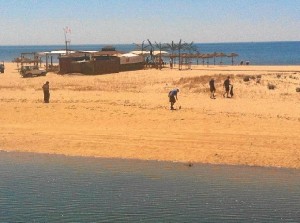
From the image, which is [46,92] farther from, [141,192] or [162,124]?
[141,192]

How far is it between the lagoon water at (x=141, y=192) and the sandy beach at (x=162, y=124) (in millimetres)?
1259

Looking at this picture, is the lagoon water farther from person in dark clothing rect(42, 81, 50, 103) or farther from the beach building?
the beach building

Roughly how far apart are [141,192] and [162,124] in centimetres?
900

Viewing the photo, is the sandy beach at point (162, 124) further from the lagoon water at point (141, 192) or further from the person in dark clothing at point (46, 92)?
the lagoon water at point (141, 192)

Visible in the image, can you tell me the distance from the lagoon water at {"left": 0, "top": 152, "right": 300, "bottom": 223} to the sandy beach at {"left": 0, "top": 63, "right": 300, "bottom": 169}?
49.6 inches

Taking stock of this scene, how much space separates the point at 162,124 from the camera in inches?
890

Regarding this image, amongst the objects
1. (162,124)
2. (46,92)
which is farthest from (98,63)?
(162,124)

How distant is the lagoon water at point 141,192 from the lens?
472 inches

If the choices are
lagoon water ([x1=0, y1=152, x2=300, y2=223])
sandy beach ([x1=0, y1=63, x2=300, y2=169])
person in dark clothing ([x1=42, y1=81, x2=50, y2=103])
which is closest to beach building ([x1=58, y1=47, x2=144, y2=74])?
sandy beach ([x1=0, y1=63, x2=300, y2=169])

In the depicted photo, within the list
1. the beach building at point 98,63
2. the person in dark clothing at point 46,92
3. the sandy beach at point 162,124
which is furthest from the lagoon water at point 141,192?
the beach building at point 98,63

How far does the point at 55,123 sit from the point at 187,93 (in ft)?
37.3

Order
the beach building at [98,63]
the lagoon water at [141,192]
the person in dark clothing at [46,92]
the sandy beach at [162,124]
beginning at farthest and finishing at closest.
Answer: the beach building at [98,63] < the person in dark clothing at [46,92] < the sandy beach at [162,124] < the lagoon water at [141,192]

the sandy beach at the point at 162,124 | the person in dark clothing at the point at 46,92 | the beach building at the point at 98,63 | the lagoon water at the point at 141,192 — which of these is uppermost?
the beach building at the point at 98,63

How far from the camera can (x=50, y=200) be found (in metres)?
13.1
